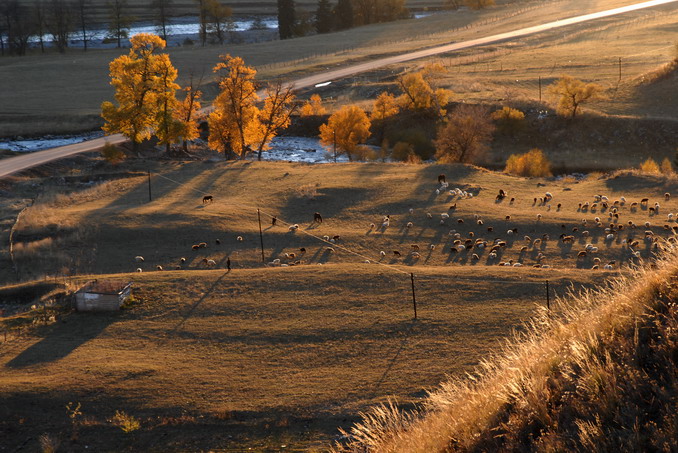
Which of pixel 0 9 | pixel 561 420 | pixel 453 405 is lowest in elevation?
pixel 453 405

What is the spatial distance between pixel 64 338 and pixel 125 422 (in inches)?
309

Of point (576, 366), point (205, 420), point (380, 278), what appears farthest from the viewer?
point (380, 278)

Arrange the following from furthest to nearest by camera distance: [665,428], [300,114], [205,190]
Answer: [300,114] → [205,190] → [665,428]

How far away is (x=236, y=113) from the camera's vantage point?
207 ft

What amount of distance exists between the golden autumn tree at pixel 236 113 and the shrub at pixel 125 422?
46.5m

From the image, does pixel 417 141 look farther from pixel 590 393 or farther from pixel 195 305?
pixel 590 393

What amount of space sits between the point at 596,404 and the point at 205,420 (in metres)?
13.1

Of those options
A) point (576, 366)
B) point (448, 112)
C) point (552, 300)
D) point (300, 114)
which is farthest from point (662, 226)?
point (300, 114)

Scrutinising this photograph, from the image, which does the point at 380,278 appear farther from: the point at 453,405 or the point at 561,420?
the point at 561,420

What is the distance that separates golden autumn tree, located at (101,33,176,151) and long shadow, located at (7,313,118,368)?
3774cm

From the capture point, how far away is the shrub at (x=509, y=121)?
248 feet

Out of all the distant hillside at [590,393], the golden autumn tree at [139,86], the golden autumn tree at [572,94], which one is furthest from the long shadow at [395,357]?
the golden autumn tree at [572,94]

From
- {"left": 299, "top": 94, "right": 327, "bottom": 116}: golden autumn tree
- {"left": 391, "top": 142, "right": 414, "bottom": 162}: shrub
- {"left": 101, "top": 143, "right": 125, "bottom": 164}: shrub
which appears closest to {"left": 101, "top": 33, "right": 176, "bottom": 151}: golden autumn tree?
{"left": 101, "top": 143, "right": 125, "bottom": 164}: shrub

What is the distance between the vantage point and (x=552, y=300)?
84.2 feet
